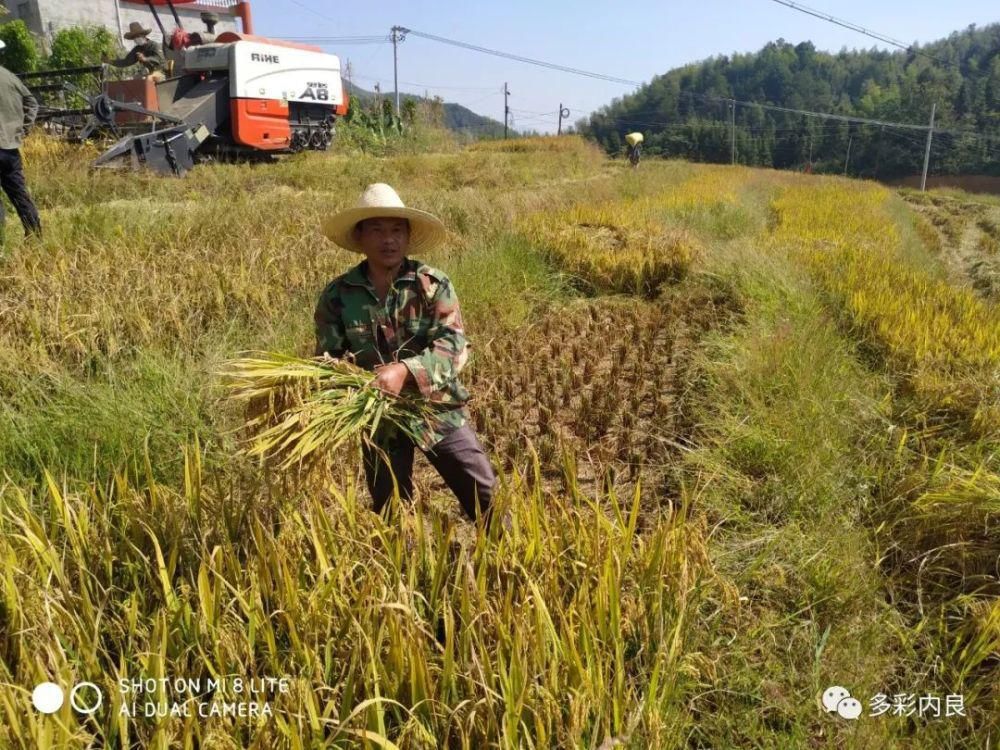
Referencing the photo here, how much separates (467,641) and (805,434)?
214 centimetres

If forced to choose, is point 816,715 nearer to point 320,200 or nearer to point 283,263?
point 283,263

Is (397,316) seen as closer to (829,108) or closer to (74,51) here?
(74,51)

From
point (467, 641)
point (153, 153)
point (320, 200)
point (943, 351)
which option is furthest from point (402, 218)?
point (153, 153)

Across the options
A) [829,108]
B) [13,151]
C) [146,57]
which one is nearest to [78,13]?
[146,57]

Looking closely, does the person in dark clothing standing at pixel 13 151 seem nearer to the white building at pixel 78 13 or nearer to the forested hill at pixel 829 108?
the white building at pixel 78 13

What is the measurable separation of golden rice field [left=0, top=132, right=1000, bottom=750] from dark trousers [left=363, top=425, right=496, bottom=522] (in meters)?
0.15

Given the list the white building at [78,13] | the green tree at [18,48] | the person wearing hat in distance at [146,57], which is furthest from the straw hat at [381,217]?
the white building at [78,13]

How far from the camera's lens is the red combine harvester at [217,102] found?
28.0 ft

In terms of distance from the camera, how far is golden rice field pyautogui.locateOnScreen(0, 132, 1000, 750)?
1.31 metres

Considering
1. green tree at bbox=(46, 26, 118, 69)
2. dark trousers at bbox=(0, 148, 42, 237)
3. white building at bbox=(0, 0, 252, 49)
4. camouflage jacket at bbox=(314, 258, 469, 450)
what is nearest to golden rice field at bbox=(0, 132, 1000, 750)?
dark trousers at bbox=(0, 148, 42, 237)

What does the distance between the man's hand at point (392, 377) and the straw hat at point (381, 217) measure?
517 mm

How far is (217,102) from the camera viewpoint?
985 centimetres

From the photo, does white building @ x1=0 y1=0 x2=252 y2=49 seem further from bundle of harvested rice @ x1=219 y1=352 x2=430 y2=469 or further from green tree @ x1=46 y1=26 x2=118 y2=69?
bundle of harvested rice @ x1=219 y1=352 x2=430 y2=469

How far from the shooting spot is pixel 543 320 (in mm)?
4910
